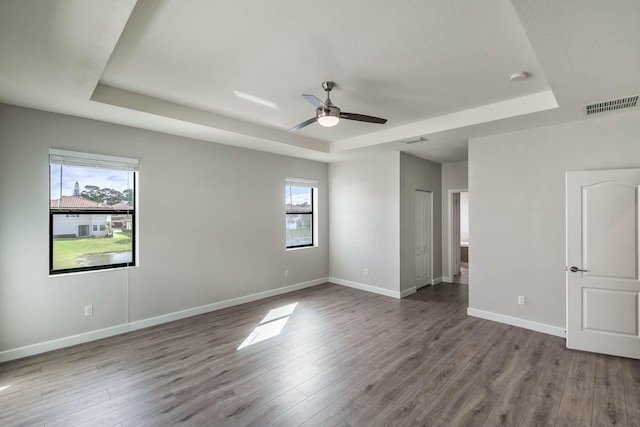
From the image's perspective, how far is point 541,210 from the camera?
392 centimetres

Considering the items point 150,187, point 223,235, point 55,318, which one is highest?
point 150,187

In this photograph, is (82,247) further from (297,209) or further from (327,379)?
(297,209)

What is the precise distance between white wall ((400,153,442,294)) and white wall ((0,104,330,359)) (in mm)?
695

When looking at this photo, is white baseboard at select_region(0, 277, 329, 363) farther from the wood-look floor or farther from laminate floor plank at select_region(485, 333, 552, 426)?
laminate floor plank at select_region(485, 333, 552, 426)

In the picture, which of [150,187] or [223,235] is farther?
[223,235]

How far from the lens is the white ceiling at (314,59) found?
1.88 m

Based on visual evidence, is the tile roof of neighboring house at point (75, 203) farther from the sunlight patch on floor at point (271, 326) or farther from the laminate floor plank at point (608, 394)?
the laminate floor plank at point (608, 394)

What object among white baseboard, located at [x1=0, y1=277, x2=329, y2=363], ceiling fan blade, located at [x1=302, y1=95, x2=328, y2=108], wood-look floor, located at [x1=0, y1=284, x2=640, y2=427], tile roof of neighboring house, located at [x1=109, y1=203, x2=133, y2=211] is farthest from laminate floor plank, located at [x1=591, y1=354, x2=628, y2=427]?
tile roof of neighboring house, located at [x1=109, y1=203, x2=133, y2=211]

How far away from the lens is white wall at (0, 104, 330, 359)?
3229mm

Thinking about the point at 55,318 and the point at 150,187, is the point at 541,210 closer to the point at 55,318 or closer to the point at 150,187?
the point at 150,187

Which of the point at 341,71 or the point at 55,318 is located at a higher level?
the point at 341,71

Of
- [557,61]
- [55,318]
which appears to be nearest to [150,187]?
[55,318]

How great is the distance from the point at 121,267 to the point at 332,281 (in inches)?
160

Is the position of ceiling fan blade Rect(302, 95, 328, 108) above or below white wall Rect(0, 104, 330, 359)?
above
